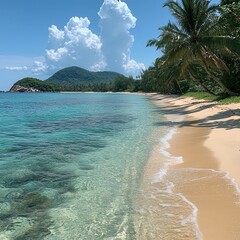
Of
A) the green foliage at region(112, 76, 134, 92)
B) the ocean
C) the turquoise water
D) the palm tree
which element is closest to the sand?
the ocean

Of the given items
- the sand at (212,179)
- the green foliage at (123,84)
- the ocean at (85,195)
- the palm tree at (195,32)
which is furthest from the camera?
the green foliage at (123,84)

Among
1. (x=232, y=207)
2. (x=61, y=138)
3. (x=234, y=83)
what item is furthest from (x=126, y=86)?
(x=232, y=207)

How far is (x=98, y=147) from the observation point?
41.5 ft

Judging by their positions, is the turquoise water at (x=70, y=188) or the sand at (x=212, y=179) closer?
the sand at (x=212, y=179)

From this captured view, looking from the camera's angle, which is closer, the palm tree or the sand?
the sand

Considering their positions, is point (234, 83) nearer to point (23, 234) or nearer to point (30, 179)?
point (30, 179)

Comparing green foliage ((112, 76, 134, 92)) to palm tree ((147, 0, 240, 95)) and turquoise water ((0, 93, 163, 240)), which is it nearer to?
palm tree ((147, 0, 240, 95))

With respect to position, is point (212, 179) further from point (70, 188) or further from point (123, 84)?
point (123, 84)

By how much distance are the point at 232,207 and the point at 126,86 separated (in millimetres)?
149212

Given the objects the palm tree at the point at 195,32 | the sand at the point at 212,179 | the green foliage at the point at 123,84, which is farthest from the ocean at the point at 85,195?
the green foliage at the point at 123,84

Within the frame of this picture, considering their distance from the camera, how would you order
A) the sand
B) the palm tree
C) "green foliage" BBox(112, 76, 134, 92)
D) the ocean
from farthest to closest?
"green foliage" BBox(112, 76, 134, 92) < the palm tree < the ocean < the sand

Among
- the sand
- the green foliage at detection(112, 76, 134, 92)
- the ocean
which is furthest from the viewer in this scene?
the green foliage at detection(112, 76, 134, 92)

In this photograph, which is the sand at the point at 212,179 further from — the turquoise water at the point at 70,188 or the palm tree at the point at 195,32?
the palm tree at the point at 195,32

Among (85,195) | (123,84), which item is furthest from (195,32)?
(123,84)
